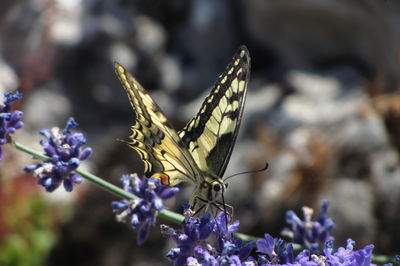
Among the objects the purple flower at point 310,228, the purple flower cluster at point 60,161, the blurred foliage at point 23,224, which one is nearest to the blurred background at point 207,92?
the blurred foliage at point 23,224

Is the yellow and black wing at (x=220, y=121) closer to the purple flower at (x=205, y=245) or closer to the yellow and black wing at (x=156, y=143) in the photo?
the yellow and black wing at (x=156, y=143)

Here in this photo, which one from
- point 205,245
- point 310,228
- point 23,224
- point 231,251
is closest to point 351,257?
point 231,251

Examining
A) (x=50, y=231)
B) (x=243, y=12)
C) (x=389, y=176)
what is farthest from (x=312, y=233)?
(x=243, y=12)

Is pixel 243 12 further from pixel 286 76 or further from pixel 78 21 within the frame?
pixel 78 21

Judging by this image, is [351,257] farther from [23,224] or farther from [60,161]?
[23,224]

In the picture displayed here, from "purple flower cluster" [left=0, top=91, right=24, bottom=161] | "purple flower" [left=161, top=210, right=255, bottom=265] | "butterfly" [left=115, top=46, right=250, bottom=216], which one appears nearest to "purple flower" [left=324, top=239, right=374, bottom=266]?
"purple flower" [left=161, top=210, right=255, bottom=265]
